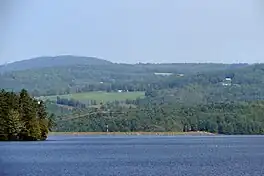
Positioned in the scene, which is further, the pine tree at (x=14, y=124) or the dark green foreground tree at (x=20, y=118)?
the dark green foreground tree at (x=20, y=118)

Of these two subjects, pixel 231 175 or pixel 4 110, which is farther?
pixel 4 110

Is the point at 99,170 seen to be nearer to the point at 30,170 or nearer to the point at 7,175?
the point at 30,170

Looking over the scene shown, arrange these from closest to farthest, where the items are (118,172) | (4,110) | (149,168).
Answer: (118,172), (149,168), (4,110)

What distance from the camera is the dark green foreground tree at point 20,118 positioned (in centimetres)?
10581

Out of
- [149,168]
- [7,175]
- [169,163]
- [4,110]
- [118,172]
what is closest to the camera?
[7,175]

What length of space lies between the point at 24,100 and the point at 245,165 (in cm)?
5532

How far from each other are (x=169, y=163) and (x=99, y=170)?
33.4ft

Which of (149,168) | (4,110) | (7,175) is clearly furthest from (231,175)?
(4,110)

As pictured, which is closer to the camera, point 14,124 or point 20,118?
point 14,124

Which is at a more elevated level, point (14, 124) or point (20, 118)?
point (20, 118)

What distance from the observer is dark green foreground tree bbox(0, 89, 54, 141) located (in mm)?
105812

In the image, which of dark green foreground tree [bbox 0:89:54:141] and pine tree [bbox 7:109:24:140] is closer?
pine tree [bbox 7:109:24:140]

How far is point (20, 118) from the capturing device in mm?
107750

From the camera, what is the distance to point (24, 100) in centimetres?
11225
